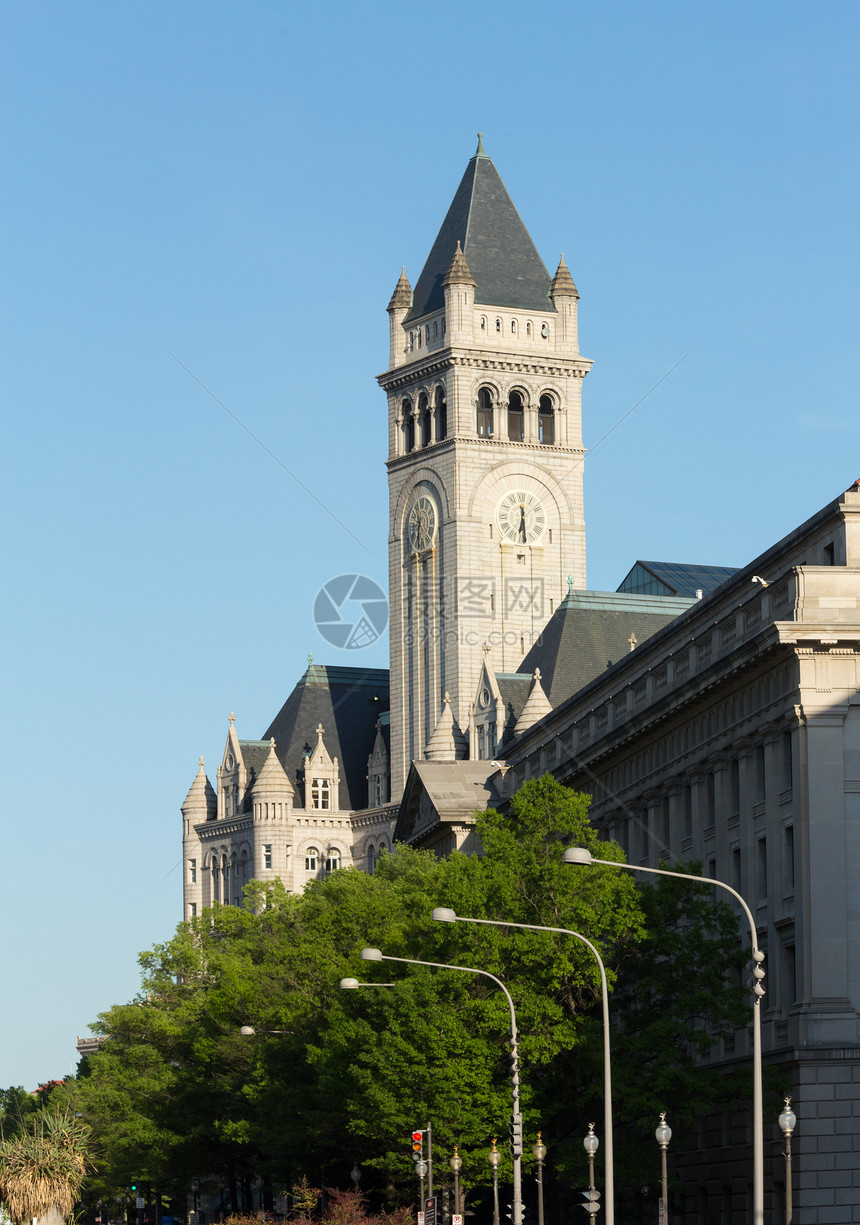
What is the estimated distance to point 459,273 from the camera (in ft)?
547

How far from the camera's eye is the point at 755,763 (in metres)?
68.4

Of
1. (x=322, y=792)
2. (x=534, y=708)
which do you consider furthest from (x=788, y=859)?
(x=322, y=792)

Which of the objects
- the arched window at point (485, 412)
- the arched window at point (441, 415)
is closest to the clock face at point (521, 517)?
the arched window at point (485, 412)

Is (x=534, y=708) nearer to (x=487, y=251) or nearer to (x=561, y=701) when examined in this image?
(x=561, y=701)

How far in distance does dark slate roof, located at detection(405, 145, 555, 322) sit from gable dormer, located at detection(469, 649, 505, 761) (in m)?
29.5

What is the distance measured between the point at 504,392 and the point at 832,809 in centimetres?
10782

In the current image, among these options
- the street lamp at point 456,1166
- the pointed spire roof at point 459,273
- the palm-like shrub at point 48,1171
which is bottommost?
the palm-like shrub at point 48,1171

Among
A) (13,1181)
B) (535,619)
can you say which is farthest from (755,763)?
(535,619)

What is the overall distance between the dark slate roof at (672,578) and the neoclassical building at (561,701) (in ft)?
1.01

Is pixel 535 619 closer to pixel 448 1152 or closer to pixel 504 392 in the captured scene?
pixel 504 392

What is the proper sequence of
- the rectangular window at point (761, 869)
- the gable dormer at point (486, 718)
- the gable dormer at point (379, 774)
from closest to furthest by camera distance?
the rectangular window at point (761, 869)
the gable dormer at point (486, 718)
the gable dormer at point (379, 774)

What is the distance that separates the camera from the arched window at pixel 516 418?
16938 centimetres

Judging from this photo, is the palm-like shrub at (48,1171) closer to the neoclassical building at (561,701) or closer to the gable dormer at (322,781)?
the neoclassical building at (561,701)

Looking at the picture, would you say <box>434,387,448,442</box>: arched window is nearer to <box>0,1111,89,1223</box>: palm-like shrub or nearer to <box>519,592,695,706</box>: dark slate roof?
<box>519,592,695,706</box>: dark slate roof
